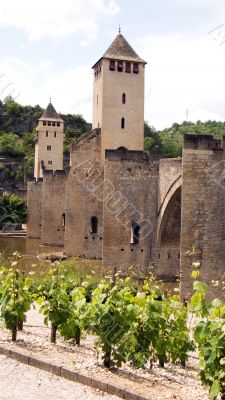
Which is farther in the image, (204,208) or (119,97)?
(119,97)

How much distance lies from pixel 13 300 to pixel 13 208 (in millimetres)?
45716

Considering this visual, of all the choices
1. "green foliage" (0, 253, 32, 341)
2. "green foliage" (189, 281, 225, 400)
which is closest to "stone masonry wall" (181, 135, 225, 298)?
"green foliage" (0, 253, 32, 341)

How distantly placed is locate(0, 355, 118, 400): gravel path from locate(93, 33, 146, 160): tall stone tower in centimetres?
2386

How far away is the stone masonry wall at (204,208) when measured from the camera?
15016mm

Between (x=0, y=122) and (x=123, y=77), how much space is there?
63.4m

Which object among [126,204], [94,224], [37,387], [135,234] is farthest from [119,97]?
[37,387]

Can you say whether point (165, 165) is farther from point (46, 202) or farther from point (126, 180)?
point (46, 202)

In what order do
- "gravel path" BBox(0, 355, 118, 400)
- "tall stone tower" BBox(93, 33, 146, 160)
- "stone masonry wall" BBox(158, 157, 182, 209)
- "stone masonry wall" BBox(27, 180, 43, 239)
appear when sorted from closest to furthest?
"gravel path" BBox(0, 355, 118, 400) → "stone masonry wall" BBox(158, 157, 182, 209) → "tall stone tower" BBox(93, 33, 146, 160) → "stone masonry wall" BBox(27, 180, 43, 239)

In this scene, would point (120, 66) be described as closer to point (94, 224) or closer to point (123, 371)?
point (94, 224)

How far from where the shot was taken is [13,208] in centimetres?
5500

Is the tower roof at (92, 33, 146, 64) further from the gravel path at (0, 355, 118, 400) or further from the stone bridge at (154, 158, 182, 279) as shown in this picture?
the gravel path at (0, 355, 118, 400)

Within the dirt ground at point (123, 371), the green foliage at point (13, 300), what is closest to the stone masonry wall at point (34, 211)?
the dirt ground at point (123, 371)

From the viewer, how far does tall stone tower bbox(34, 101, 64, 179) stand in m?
54.7

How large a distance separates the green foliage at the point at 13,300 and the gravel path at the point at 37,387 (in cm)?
132
